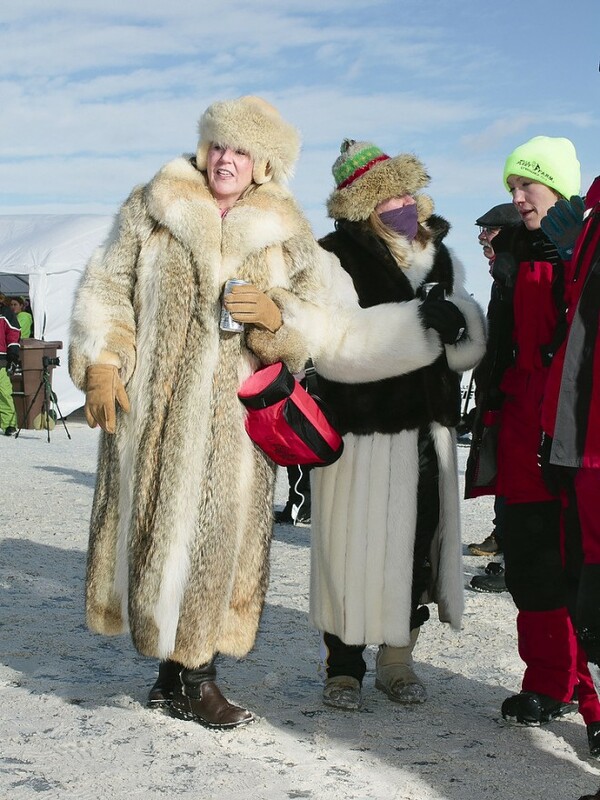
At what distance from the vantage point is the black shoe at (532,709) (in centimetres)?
345

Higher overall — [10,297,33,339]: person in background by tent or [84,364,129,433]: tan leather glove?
[10,297,33,339]: person in background by tent

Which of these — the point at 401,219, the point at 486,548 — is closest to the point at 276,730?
the point at 401,219

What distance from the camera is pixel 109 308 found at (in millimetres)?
3441

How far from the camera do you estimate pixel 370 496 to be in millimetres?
3689

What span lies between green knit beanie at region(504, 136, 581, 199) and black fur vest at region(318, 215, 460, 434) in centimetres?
52

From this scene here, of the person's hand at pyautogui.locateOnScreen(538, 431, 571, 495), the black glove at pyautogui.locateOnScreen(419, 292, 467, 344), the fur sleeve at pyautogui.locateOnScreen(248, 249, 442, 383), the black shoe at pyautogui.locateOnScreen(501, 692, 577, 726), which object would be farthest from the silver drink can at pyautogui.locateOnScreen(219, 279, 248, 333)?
the black shoe at pyautogui.locateOnScreen(501, 692, 577, 726)

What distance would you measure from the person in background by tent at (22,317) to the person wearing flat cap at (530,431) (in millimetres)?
13879

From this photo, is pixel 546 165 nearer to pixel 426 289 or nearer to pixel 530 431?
pixel 426 289

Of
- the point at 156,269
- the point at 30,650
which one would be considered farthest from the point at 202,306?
the point at 30,650

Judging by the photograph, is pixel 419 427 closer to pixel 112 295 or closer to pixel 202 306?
pixel 202 306

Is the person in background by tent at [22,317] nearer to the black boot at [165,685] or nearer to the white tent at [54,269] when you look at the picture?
the white tent at [54,269]

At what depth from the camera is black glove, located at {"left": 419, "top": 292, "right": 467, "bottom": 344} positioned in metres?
3.60

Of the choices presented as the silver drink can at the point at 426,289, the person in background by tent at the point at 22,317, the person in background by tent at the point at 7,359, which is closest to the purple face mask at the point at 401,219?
the silver drink can at the point at 426,289

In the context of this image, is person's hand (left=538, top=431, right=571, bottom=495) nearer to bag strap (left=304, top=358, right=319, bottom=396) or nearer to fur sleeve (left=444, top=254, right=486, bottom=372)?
fur sleeve (left=444, top=254, right=486, bottom=372)
